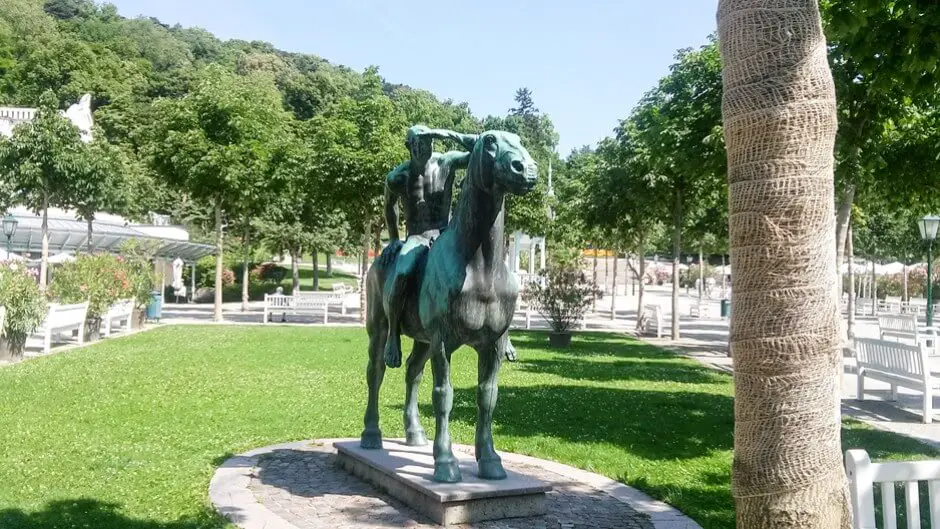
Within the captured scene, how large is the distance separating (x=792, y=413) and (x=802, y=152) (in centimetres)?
79

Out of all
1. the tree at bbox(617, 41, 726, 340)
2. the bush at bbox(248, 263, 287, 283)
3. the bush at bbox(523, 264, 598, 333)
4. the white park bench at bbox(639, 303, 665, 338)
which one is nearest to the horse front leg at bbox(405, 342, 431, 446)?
the tree at bbox(617, 41, 726, 340)

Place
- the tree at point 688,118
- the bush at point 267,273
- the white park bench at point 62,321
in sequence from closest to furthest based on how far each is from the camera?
the tree at point 688,118, the white park bench at point 62,321, the bush at point 267,273

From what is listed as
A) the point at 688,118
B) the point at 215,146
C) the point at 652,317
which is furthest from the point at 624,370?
the point at 215,146

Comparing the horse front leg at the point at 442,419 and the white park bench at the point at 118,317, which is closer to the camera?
the horse front leg at the point at 442,419

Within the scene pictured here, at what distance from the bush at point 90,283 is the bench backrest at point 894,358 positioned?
16.2 meters

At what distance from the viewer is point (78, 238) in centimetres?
3331

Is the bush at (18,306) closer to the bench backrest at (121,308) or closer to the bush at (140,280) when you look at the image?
the bench backrest at (121,308)

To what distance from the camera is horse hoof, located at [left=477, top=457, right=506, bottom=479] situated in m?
5.68

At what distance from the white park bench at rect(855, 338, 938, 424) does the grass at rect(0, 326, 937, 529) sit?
1.37 metres

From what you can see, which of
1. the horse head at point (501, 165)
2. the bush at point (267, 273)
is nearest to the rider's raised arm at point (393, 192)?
the horse head at point (501, 165)

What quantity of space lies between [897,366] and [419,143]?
828cm

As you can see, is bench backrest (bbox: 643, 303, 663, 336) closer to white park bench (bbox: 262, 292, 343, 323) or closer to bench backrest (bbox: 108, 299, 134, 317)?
white park bench (bbox: 262, 292, 343, 323)

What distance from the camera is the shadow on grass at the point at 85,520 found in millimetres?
5141

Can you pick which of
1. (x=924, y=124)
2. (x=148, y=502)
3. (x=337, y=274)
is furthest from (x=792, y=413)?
(x=337, y=274)
